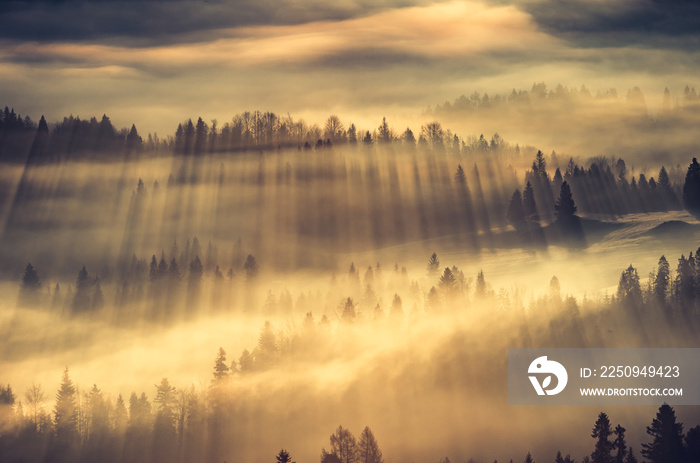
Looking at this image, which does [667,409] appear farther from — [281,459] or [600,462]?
[281,459]

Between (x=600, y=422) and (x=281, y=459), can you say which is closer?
(x=281, y=459)

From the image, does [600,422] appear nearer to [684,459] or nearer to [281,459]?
[684,459]

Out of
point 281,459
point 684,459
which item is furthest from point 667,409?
point 281,459

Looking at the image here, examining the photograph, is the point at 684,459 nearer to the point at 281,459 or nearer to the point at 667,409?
the point at 667,409

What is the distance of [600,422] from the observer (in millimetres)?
195500

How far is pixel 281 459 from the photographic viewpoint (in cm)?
17875

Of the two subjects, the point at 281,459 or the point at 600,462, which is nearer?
the point at 281,459

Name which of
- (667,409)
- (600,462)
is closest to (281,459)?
(600,462)

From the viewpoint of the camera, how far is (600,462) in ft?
625

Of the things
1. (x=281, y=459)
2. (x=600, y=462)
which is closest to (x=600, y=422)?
(x=600, y=462)

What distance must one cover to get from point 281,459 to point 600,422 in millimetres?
66115

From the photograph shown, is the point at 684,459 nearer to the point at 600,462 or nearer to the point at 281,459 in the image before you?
the point at 600,462

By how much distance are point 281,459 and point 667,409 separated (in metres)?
81.0

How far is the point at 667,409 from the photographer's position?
198 metres
